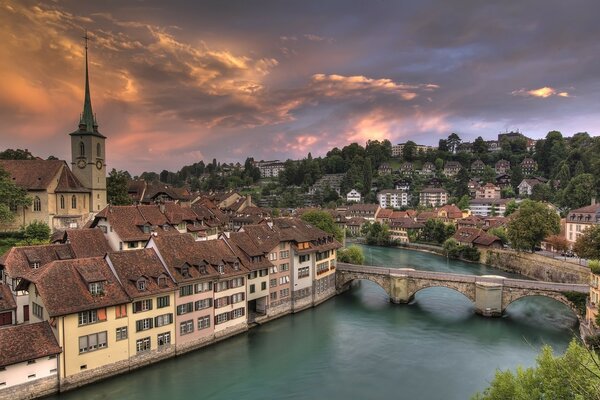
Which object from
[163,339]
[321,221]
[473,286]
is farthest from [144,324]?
[321,221]

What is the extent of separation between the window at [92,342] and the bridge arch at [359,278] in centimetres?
2825

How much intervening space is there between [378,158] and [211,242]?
149394 millimetres

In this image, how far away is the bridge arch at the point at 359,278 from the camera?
4638cm

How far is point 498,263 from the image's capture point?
219 ft

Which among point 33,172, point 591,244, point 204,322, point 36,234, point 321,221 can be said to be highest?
point 33,172

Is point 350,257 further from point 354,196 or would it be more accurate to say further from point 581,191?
point 354,196

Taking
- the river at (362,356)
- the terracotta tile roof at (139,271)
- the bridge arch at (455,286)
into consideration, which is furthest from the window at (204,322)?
the bridge arch at (455,286)

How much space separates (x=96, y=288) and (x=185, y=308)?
642 cm

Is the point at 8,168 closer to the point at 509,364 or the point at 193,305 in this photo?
the point at 193,305

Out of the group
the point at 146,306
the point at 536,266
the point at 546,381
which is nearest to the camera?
the point at 546,381

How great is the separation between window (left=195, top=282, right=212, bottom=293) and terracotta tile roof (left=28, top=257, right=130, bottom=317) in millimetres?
5692

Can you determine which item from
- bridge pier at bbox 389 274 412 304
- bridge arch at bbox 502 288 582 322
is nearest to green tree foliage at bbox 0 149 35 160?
bridge pier at bbox 389 274 412 304

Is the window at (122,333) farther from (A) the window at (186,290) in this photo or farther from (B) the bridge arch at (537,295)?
(B) the bridge arch at (537,295)

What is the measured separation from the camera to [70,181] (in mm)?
49562
